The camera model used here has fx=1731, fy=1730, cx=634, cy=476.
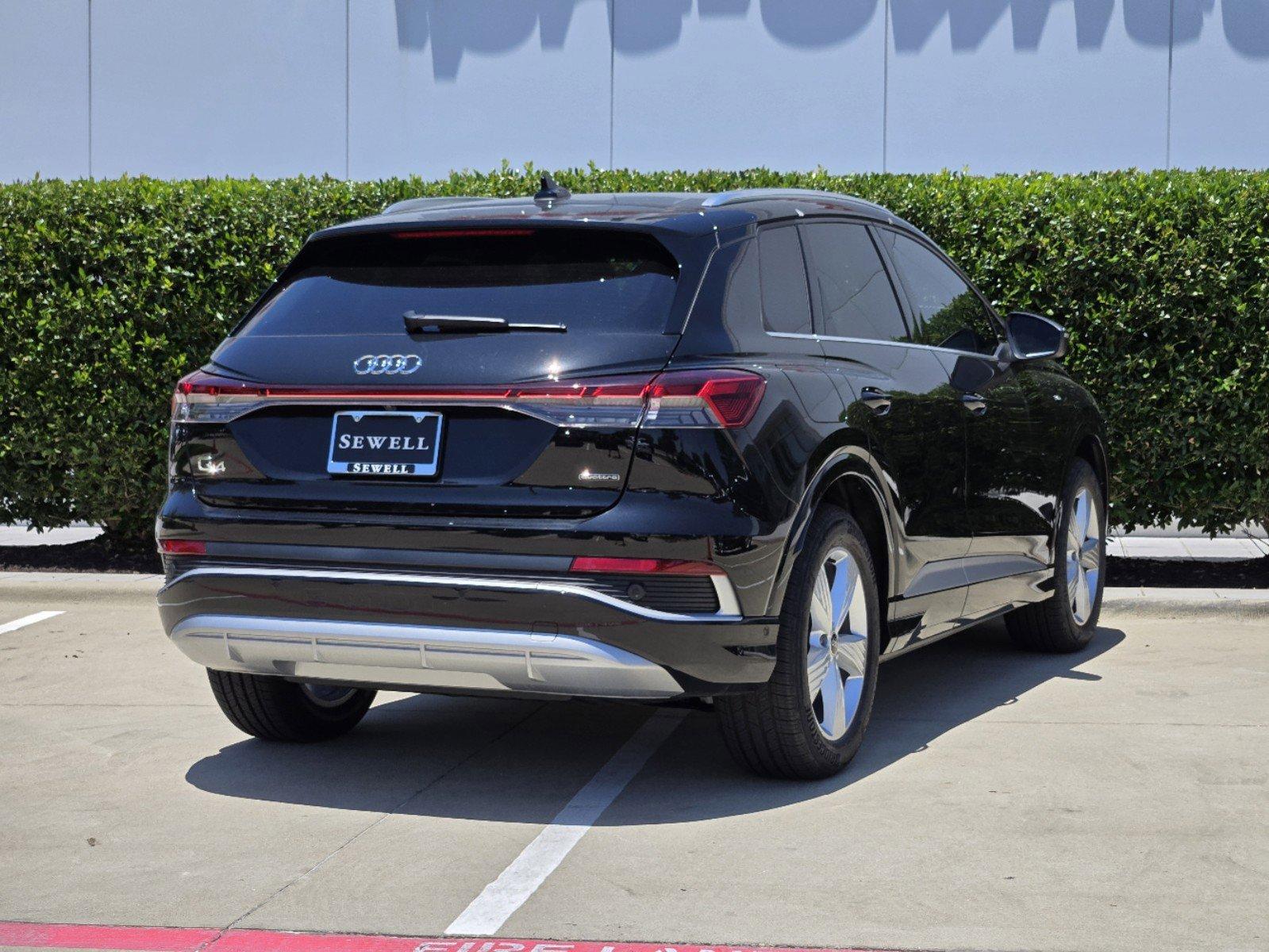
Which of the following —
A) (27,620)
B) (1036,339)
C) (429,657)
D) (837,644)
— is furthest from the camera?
(27,620)

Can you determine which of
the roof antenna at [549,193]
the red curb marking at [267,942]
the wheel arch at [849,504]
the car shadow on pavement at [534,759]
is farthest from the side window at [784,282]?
the red curb marking at [267,942]

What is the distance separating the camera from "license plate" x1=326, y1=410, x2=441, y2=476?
480cm

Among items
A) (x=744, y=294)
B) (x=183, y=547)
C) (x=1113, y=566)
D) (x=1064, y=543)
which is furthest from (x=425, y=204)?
(x=1113, y=566)

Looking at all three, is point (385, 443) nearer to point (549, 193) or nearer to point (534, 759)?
point (549, 193)

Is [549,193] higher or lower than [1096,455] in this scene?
higher

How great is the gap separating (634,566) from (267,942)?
53.8 inches

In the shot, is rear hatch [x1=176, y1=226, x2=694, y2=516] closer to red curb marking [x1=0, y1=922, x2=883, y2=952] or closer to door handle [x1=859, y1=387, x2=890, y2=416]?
door handle [x1=859, y1=387, x2=890, y2=416]

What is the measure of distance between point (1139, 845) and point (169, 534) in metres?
2.91

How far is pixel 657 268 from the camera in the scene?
16.4ft

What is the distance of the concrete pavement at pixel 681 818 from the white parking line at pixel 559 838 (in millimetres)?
36

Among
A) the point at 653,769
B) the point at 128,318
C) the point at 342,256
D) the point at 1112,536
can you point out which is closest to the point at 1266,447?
the point at 1112,536

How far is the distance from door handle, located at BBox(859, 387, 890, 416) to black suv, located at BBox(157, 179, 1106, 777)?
1 cm

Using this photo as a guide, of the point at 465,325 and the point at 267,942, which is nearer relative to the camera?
the point at 267,942

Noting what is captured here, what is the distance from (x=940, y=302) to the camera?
6703 millimetres
